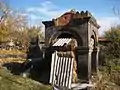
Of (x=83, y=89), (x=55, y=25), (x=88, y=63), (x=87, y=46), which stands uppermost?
(x=55, y=25)

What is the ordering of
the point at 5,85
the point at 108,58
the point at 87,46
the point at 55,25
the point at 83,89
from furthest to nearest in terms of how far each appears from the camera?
the point at 108,58 → the point at 55,25 → the point at 87,46 → the point at 83,89 → the point at 5,85

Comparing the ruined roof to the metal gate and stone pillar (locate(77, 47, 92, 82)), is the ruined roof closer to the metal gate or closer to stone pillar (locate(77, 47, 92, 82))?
stone pillar (locate(77, 47, 92, 82))

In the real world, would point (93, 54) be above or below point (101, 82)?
above

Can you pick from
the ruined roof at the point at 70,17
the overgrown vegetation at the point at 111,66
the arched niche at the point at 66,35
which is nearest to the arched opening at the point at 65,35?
the arched niche at the point at 66,35

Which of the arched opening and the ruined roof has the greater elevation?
the ruined roof

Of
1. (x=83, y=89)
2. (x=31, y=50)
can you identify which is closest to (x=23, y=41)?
(x=31, y=50)

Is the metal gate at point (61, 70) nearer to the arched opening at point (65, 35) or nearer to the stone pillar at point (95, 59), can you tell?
the arched opening at point (65, 35)

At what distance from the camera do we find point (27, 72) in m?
16.0

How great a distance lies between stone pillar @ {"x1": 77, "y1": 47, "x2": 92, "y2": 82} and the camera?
47.4ft

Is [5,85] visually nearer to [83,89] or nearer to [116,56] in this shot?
[83,89]

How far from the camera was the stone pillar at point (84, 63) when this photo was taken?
569 inches

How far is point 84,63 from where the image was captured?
14.6 m

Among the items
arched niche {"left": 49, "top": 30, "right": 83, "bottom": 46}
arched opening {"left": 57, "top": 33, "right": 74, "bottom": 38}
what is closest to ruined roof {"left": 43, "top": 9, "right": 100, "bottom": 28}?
arched niche {"left": 49, "top": 30, "right": 83, "bottom": 46}

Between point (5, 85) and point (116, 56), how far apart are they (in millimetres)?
12219
